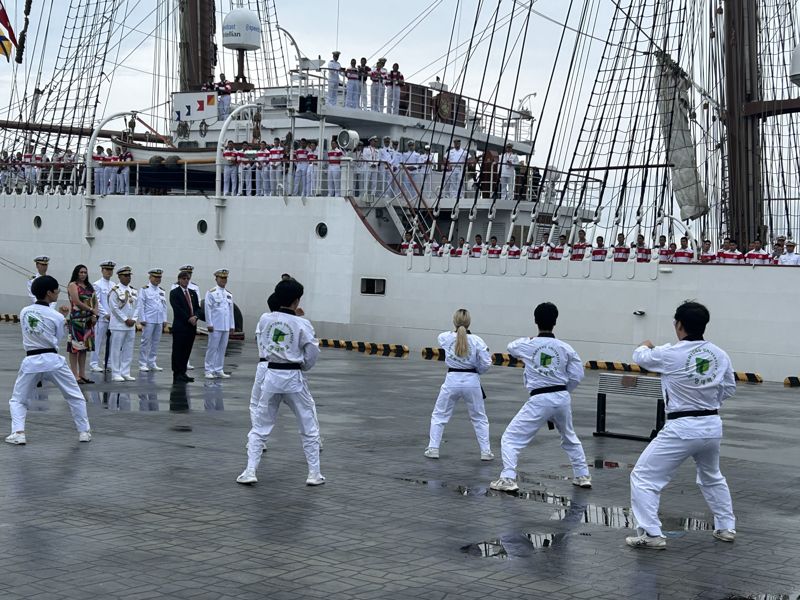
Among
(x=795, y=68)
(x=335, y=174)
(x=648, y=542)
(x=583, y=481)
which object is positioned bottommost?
(x=648, y=542)

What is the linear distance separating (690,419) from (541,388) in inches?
78.0

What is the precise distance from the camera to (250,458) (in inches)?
382

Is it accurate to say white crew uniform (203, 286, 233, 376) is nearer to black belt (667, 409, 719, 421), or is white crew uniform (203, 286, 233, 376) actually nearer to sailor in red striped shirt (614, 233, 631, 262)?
sailor in red striped shirt (614, 233, 631, 262)

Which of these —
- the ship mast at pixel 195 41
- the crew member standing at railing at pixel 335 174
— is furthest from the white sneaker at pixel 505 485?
the ship mast at pixel 195 41

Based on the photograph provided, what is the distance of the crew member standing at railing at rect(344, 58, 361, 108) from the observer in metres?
30.4

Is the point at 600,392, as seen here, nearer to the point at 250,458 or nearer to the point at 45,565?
the point at 250,458

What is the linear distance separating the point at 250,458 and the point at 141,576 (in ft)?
9.92

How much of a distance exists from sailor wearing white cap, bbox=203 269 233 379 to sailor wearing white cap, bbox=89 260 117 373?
65.4 inches

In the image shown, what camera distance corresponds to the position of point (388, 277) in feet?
85.9

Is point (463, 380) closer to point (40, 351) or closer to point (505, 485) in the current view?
point (505, 485)

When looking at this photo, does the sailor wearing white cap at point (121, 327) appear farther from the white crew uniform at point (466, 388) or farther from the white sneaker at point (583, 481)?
the white sneaker at point (583, 481)

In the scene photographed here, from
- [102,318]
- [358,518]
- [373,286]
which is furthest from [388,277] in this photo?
[358,518]

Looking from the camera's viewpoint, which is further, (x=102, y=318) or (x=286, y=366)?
(x=102, y=318)

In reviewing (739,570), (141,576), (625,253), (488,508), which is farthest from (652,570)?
(625,253)
